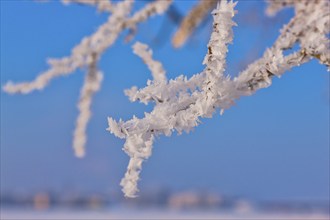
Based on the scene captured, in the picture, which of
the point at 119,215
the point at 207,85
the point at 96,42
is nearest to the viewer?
the point at 207,85

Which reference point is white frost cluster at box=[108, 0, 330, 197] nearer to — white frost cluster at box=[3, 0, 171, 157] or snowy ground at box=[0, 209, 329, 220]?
white frost cluster at box=[3, 0, 171, 157]

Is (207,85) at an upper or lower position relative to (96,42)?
lower

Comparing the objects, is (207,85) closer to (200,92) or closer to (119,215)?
(200,92)

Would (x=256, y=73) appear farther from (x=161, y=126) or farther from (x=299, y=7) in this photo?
(x=299, y=7)

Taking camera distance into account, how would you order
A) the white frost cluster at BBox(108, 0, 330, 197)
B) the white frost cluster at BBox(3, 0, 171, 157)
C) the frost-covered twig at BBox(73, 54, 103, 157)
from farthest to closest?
the frost-covered twig at BBox(73, 54, 103, 157)
the white frost cluster at BBox(3, 0, 171, 157)
the white frost cluster at BBox(108, 0, 330, 197)

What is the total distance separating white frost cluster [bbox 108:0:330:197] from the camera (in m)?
0.26

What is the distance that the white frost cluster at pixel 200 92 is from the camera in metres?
0.26

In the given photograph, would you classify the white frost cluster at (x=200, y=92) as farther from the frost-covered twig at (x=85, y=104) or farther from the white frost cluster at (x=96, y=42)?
the frost-covered twig at (x=85, y=104)

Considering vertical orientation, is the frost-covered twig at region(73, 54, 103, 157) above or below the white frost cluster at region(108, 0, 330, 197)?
above

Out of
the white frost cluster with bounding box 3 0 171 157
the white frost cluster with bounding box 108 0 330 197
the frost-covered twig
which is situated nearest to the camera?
the white frost cluster with bounding box 108 0 330 197

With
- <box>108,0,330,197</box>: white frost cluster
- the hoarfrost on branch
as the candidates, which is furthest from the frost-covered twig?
<box>108,0,330,197</box>: white frost cluster

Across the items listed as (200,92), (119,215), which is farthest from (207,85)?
(119,215)

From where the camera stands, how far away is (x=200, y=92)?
310 mm

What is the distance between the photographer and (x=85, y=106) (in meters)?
0.86
